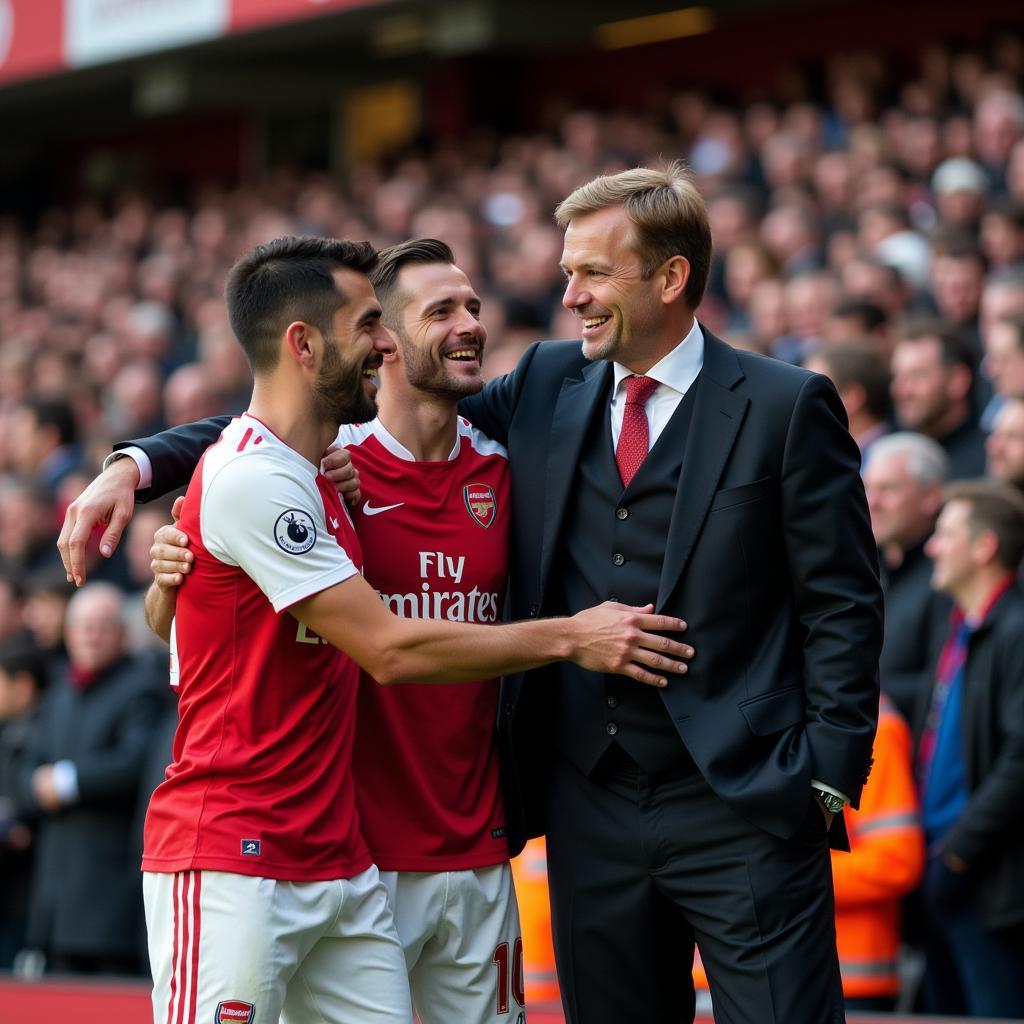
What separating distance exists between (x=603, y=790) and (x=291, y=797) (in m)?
0.69

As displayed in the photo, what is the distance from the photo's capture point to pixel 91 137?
2194cm

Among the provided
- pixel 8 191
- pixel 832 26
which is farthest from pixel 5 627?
pixel 8 191

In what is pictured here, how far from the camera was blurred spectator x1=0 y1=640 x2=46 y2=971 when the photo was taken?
739 cm

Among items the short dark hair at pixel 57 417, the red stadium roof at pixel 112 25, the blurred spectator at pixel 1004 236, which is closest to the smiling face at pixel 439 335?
the blurred spectator at pixel 1004 236

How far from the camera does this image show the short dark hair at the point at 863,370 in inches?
239

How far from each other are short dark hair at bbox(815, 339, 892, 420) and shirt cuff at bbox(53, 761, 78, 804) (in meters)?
3.26

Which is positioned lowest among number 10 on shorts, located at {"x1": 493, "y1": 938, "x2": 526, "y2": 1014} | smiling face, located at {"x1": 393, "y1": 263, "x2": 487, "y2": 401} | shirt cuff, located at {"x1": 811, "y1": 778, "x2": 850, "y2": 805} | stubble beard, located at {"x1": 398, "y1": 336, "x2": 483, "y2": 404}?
number 10 on shorts, located at {"x1": 493, "y1": 938, "x2": 526, "y2": 1014}

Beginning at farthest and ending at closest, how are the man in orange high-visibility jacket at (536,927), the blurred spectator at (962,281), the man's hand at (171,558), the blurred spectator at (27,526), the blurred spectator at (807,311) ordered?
the blurred spectator at (27,526) < the blurred spectator at (807,311) < the blurred spectator at (962,281) < the man in orange high-visibility jacket at (536,927) < the man's hand at (171,558)

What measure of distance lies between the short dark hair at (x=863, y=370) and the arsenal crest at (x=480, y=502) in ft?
7.66

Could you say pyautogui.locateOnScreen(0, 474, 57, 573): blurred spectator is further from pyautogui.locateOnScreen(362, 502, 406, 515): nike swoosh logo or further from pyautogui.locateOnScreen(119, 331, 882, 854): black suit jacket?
pyautogui.locateOnScreen(119, 331, 882, 854): black suit jacket

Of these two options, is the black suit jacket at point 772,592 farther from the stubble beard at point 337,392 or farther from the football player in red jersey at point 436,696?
the stubble beard at point 337,392

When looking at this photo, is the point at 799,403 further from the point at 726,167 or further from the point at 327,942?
the point at 726,167

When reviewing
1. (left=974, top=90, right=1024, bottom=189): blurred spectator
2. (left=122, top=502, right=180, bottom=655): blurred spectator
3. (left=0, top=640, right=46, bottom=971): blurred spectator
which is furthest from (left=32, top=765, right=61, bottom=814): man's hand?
(left=974, top=90, right=1024, bottom=189): blurred spectator

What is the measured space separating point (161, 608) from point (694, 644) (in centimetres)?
111
